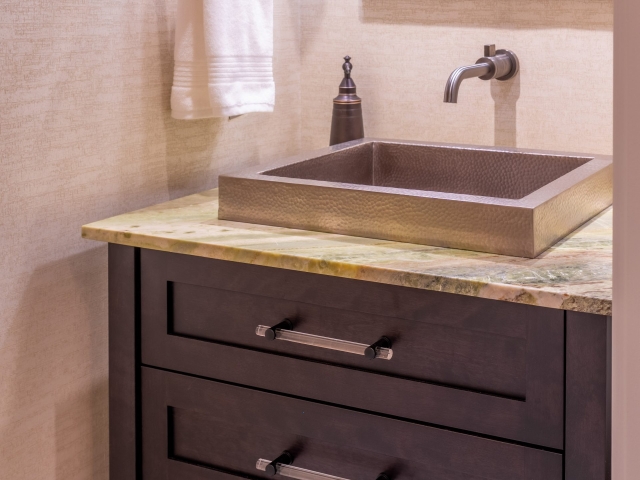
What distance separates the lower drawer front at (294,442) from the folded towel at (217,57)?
0.48 metres

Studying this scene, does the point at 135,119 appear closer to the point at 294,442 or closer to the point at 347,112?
the point at 347,112

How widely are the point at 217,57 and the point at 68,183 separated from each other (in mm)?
336

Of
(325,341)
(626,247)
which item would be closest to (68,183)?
(325,341)

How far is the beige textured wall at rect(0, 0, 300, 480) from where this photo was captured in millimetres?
1206

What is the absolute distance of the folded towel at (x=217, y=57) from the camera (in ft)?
4.59

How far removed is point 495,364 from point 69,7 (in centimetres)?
84

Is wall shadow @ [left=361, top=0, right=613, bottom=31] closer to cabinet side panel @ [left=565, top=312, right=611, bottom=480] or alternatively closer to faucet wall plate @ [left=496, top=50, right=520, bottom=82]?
faucet wall plate @ [left=496, top=50, right=520, bottom=82]

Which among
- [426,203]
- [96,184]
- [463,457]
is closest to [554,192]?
[426,203]

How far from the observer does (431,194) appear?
44.5 inches

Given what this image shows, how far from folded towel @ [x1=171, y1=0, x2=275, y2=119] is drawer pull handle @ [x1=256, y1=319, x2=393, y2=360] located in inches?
18.4

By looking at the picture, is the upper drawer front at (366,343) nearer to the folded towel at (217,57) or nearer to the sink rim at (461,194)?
the sink rim at (461,194)

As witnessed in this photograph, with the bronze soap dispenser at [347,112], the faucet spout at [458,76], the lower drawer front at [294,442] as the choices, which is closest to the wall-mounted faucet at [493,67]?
the faucet spout at [458,76]

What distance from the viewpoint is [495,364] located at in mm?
1008

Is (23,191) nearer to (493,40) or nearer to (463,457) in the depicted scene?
(463,457)
